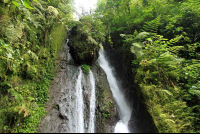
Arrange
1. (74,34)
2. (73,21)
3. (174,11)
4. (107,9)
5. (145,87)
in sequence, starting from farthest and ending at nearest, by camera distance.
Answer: (107,9) → (74,34) → (73,21) → (174,11) → (145,87)

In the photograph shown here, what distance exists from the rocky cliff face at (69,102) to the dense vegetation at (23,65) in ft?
1.16

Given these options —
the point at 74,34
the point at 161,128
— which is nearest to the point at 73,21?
the point at 74,34

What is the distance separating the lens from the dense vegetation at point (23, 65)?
3.10 m

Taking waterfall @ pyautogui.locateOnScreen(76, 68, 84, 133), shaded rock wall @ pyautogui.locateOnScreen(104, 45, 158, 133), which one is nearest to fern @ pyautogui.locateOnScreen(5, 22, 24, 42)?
waterfall @ pyautogui.locateOnScreen(76, 68, 84, 133)

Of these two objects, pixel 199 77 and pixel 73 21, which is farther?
pixel 73 21

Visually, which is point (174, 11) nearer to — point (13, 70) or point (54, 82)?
point (54, 82)

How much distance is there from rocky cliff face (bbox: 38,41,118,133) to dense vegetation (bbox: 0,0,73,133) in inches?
13.9

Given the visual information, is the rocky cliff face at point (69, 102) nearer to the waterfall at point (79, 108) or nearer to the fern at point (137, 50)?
the waterfall at point (79, 108)

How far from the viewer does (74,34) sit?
7.30m

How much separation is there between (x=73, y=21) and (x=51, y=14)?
69.8 inches

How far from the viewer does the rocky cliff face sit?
3954mm

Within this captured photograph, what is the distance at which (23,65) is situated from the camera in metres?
4.12

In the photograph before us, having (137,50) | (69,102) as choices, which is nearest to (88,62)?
(69,102)

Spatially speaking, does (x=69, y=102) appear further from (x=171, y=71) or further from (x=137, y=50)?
(x=171, y=71)
